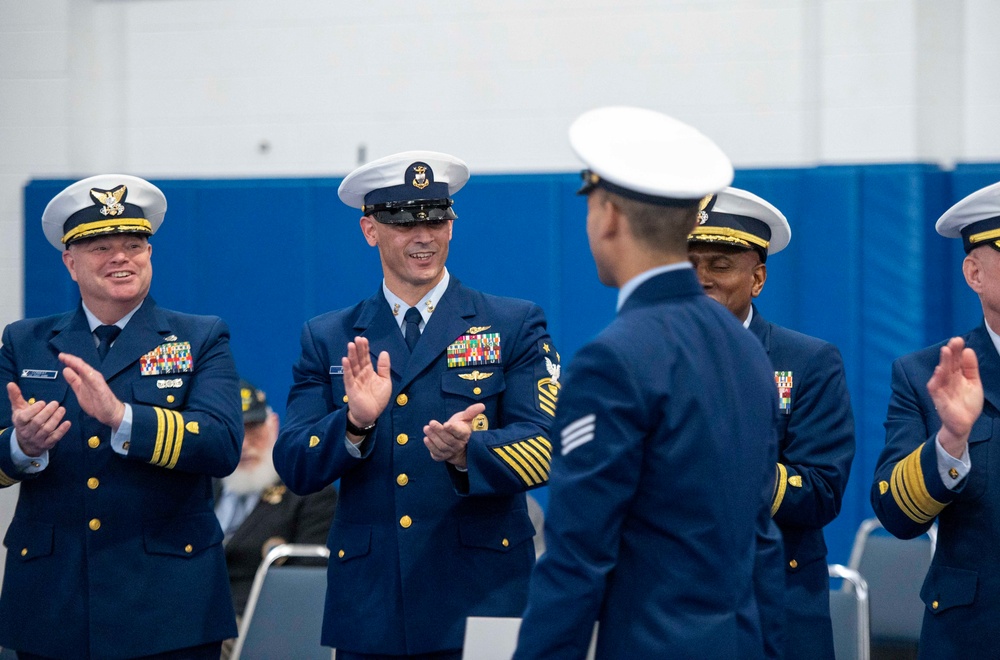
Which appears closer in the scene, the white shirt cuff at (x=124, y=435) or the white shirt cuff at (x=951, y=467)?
the white shirt cuff at (x=951, y=467)

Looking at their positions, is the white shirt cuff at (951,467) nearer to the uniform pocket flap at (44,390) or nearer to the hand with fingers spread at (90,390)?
the hand with fingers spread at (90,390)

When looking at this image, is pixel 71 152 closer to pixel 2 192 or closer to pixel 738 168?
pixel 2 192

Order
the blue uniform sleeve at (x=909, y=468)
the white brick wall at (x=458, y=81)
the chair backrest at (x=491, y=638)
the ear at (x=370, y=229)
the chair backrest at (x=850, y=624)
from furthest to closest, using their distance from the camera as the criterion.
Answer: the white brick wall at (x=458, y=81) → the chair backrest at (x=850, y=624) → the ear at (x=370, y=229) → the blue uniform sleeve at (x=909, y=468) → the chair backrest at (x=491, y=638)

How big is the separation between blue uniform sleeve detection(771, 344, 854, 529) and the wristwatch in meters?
0.85

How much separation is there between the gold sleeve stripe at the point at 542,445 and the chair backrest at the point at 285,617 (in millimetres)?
1349

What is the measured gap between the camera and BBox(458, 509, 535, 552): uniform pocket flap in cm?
256

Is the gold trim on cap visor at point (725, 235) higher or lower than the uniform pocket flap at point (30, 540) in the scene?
higher

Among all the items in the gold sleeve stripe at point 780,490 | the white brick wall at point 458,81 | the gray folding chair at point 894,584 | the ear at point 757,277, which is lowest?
the gray folding chair at point 894,584

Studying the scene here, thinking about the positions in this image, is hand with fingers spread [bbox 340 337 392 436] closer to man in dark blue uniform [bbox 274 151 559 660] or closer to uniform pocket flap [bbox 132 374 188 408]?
man in dark blue uniform [bbox 274 151 559 660]

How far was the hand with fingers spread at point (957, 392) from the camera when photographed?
223 centimetres

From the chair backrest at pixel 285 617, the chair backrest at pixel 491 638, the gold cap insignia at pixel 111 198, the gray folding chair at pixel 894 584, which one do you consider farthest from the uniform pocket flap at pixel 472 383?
the gray folding chair at pixel 894 584

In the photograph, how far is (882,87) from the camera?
5.04 metres

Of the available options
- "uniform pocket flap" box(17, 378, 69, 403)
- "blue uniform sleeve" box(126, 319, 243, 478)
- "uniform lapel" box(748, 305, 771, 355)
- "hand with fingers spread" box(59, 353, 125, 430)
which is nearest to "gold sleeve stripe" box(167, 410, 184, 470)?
"blue uniform sleeve" box(126, 319, 243, 478)

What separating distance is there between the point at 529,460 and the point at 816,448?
619mm
